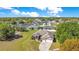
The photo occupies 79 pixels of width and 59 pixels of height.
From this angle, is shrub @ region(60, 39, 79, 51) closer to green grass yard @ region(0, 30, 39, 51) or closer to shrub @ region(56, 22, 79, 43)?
shrub @ region(56, 22, 79, 43)

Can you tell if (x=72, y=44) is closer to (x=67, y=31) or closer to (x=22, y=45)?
(x=67, y=31)

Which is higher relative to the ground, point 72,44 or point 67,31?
point 67,31

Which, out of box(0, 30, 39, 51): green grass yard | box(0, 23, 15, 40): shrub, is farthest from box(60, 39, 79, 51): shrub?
box(0, 23, 15, 40): shrub

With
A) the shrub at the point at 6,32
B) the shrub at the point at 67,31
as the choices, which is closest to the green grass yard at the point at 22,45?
the shrub at the point at 6,32

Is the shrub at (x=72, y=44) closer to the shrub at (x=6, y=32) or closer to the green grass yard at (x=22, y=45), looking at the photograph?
the green grass yard at (x=22, y=45)

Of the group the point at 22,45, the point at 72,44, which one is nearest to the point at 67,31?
the point at 72,44
